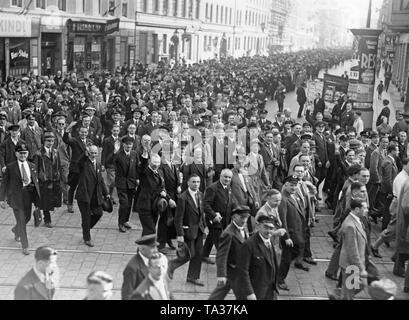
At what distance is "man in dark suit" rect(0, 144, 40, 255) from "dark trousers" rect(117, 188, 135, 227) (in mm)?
1609

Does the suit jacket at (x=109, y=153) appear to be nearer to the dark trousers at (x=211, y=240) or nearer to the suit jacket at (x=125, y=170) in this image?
the suit jacket at (x=125, y=170)

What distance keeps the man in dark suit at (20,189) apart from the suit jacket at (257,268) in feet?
13.9

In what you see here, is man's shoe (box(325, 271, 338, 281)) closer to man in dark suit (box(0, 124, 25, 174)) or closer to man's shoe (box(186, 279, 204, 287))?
man's shoe (box(186, 279, 204, 287))

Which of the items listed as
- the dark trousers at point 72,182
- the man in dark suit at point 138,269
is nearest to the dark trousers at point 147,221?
the dark trousers at point 72,182

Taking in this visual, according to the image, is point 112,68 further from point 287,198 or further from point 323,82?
point 287,198

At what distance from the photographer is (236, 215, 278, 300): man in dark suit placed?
6.23m

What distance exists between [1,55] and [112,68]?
13194mm

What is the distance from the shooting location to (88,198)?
9.42 metres

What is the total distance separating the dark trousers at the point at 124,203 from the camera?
1016 centimetres

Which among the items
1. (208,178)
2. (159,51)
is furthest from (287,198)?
(159,51)

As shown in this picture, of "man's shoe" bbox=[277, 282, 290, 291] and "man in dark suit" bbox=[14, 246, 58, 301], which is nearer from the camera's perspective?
"man in dark suit" bbox=[14, 246, 58, 301]

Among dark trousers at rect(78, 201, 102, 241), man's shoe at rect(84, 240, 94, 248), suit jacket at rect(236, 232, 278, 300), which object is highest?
suit jacket at rect(236, 232, 278, 300)

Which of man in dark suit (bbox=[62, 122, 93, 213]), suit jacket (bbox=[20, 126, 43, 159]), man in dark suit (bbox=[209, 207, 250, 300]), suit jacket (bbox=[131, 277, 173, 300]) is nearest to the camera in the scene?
suit jacket (bbox=[131, 277, 173, 300])

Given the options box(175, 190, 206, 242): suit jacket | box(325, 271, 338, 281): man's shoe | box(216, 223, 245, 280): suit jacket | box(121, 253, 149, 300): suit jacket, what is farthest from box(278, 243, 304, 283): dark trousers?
box(121, 253, 149, 300): suit jacket
